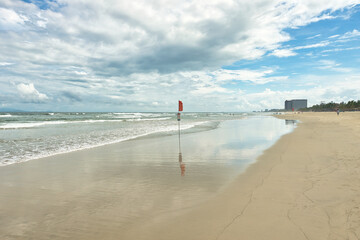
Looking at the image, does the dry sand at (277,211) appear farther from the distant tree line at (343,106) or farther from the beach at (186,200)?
the distant tree line at (343,106)

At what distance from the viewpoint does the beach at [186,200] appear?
3.49m

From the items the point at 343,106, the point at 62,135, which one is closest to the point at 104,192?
the point at 62,135

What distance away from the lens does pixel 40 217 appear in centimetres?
408

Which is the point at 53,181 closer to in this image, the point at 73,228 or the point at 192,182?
the point at 73,228

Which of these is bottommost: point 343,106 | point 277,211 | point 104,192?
point 104,192

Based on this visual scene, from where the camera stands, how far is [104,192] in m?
5.34

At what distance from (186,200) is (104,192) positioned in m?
2.30

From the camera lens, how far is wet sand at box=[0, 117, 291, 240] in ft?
12.2

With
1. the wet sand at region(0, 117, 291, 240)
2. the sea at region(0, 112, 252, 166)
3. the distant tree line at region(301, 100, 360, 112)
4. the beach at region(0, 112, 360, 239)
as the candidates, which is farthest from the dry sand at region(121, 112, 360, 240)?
the distant tree line at region(301, 100, 360, 112)

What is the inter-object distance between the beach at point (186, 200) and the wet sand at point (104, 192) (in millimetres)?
23

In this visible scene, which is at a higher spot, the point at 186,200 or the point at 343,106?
the point at 343,106

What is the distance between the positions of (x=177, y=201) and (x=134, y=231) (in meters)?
1.41

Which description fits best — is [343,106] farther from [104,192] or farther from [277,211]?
[104,192]

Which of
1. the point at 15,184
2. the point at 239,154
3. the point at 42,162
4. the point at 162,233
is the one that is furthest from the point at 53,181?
the point at 239,154
